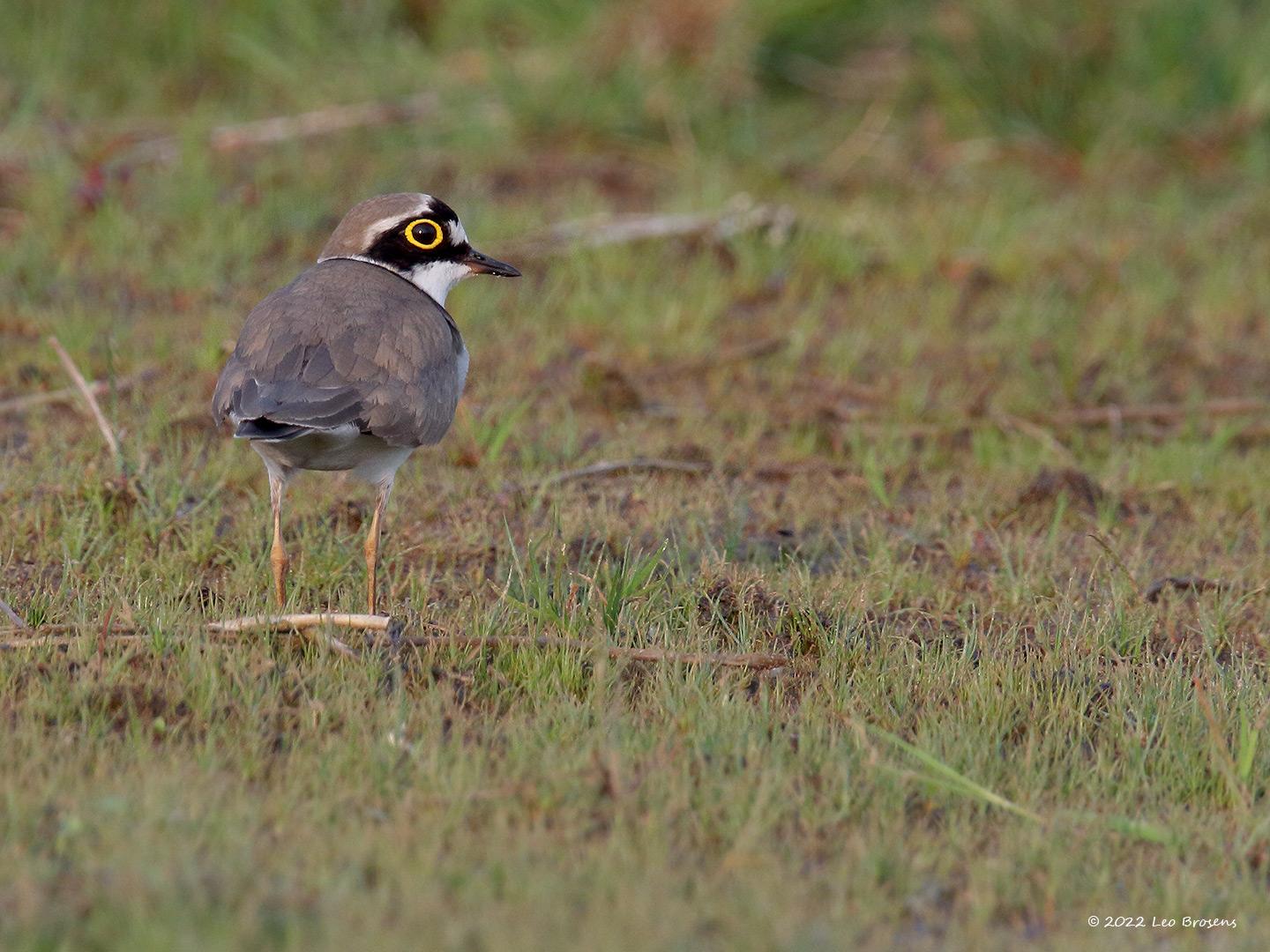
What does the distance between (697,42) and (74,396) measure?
5484 millimetres

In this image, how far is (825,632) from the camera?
502cm

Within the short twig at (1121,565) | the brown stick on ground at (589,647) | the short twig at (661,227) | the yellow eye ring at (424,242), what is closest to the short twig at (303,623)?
the brown stick on ground at (589,647)

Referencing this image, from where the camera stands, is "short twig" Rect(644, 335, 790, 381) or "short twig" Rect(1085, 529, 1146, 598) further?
"short twig" Rect(644, 335, 790, 381)

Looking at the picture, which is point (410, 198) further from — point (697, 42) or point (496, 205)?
point (697, 42)

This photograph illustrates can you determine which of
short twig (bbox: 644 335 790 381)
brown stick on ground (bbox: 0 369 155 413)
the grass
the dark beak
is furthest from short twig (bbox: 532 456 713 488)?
brown stick on ground (bbox: 0 369 155 413)

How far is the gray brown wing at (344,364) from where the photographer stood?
4.89 m

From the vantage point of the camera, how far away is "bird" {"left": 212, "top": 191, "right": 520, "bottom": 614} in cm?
490

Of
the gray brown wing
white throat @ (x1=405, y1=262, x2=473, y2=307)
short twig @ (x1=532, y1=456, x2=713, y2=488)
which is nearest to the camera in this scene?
the gray brown wing

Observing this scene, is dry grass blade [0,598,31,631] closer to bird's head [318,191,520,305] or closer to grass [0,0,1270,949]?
grass [0,0,1270,949]

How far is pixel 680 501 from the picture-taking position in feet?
A: 21.3

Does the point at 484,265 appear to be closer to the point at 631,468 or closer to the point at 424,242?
the point at 424,242

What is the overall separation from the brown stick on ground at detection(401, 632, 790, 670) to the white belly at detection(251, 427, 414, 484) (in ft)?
2.23

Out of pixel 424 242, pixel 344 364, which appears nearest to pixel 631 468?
pixel 424 242

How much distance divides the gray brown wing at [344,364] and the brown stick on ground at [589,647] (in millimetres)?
Answer: 689
